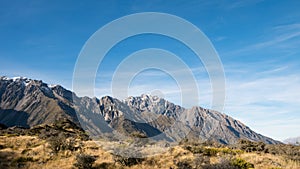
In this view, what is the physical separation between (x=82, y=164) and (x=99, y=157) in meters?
4.53

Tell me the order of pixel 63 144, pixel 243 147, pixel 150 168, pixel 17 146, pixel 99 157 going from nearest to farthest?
pixel 150 168 < pixel 99 157 < pixel 63 144 < pixel 17 146 < pixel 243 147

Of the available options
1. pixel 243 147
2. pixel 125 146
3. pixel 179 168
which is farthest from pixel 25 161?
pixel 243 147

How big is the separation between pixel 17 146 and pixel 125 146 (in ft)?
41.7

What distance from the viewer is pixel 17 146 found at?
30188 mm

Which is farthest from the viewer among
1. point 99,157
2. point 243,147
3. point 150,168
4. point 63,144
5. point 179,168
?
point 243,147

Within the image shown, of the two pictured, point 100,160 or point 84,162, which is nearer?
point 84,162

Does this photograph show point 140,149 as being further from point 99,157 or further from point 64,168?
point 64,168

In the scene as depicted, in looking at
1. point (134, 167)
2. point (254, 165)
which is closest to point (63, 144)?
point (134, 167)

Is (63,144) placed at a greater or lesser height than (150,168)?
greater

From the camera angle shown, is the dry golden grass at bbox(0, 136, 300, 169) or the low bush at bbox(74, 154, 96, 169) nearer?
the low bush at bbox(74, 154, 96, 169)

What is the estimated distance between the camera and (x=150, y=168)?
2227 centimetres

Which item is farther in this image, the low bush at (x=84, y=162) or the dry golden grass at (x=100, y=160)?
the dry golden grass at (x=100, y=160)

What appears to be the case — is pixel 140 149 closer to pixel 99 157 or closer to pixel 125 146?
pixel 125 146

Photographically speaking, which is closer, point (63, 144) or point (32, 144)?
point (63, 144)
